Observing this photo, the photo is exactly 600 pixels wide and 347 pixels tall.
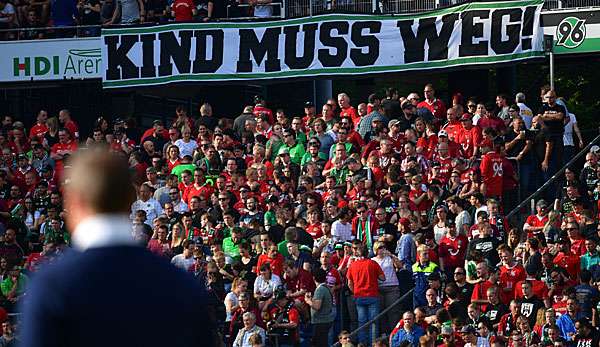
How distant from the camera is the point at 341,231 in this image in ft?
57.3

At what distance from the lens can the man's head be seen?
3158 millimetres

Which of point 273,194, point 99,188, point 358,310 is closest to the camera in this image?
point 99,188

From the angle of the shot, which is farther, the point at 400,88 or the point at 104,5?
the point at 400,88

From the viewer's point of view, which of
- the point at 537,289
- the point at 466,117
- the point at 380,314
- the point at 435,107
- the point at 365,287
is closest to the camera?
the point at 537,289

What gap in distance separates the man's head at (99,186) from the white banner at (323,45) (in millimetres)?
18626

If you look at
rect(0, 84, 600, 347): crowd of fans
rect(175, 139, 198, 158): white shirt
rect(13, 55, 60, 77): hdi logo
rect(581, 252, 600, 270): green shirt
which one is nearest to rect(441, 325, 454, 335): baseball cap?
rect(0, 84, 600, 347): crowd of fans

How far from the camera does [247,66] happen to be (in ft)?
76.1

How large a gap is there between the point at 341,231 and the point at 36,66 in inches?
365

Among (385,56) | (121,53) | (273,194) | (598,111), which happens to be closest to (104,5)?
(121,53)

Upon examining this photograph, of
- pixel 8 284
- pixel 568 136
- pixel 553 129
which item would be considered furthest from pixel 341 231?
pixel 8 284

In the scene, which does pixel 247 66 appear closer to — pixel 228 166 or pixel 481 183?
pixel 228 166

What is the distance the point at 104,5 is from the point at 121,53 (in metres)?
1.24

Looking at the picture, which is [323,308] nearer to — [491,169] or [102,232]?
[491,169]

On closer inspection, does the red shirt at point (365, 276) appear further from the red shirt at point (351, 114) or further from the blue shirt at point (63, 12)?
the blue shirt at point (63, 12)
